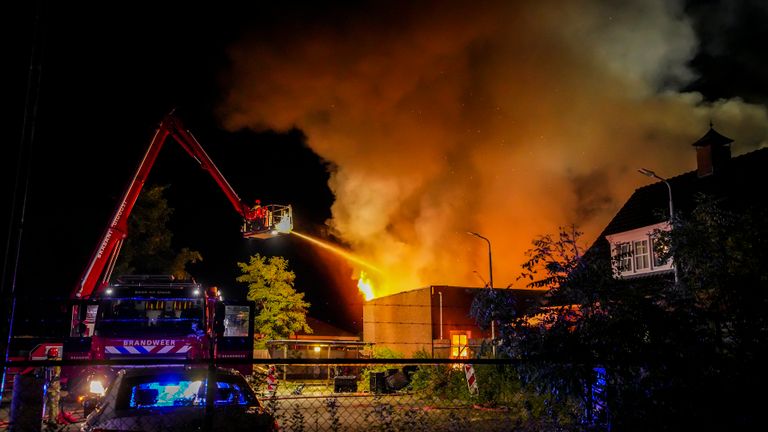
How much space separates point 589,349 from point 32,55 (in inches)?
290

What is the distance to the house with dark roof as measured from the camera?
25.1 metres

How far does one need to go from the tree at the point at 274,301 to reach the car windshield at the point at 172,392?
29.4 metres

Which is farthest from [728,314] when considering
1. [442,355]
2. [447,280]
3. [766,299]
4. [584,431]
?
[447,280]

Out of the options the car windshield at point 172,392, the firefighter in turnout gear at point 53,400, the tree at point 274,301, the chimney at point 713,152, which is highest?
the chimney at point 713,152

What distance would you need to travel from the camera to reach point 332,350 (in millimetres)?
32188

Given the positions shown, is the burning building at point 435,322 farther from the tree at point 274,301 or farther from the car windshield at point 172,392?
the car windshield at point 172,392

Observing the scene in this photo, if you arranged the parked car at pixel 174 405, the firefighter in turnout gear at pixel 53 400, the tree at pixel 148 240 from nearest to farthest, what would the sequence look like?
the parked car at pixel 174 405, the firefighter in turnout gear at pixel 53 400, the tree at pixel 148 240

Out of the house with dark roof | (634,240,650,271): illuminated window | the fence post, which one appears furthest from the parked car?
(634,240,650,271): illuminated window

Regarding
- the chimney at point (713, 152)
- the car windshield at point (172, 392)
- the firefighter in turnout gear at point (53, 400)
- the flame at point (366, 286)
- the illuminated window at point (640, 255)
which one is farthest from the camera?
the flame at point (366, 286)

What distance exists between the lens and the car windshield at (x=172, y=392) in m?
6.83

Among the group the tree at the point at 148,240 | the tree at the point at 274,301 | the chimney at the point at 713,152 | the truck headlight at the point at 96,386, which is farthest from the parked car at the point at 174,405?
the tree at the point at 274,301

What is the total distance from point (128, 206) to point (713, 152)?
23.1m

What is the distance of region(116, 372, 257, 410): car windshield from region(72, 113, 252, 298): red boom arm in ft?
36.2

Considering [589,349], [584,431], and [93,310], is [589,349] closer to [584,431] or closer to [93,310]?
[584,431]
